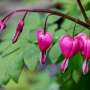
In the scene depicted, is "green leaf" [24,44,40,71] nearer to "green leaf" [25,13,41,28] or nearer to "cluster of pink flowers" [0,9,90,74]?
"cluster of pink flowers" [0,9,90,74]

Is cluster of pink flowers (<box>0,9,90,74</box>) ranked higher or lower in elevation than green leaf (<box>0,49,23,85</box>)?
higher

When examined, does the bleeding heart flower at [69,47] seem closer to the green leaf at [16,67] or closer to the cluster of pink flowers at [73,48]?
the cluster of pink flowers at [73,48]

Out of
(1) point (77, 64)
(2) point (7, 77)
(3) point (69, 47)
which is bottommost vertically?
(1) point (77, 64)

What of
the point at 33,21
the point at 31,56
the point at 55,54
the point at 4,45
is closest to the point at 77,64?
the point at 55,54

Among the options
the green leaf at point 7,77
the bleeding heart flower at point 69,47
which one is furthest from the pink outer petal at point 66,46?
the green leaf at point 7,77

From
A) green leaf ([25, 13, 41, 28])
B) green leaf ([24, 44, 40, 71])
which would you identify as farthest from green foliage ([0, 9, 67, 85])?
green leaf ([25, 13, 41, 28])

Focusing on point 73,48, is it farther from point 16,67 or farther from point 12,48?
point 12,48
